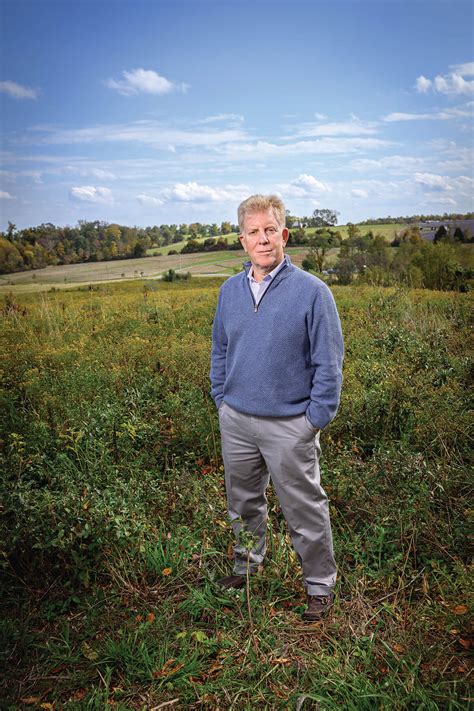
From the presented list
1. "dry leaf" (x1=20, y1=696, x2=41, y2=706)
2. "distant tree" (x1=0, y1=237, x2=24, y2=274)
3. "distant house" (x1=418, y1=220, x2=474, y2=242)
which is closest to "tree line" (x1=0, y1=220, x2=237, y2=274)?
"distant tree" (x1=0, y1=237, x2=24, y2=274)

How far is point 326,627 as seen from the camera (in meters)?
2.78

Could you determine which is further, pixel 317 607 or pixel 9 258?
pixel 9 258

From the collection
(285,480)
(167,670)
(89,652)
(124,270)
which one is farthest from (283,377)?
(124,270)

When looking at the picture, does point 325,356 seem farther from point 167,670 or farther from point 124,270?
point 124,270

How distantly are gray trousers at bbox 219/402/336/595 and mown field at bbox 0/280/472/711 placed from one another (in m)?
0.28

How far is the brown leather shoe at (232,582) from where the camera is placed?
3141mm

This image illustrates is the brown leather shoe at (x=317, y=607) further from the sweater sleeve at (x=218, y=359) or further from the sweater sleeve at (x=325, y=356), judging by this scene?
the sweater sleeve at (x=218, y=359)

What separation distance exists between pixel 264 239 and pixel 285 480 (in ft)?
4.23

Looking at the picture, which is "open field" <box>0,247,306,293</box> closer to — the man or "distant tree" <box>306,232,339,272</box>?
"distant tree" <box>306,232,339,272</box>

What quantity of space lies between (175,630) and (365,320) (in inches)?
260

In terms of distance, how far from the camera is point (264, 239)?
8.85 ft

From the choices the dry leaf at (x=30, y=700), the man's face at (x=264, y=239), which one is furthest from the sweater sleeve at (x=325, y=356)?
the dry leaf at (x=30, y=700)

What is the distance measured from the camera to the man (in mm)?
2613

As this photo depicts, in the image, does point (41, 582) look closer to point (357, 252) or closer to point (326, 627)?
point (326, 627)
